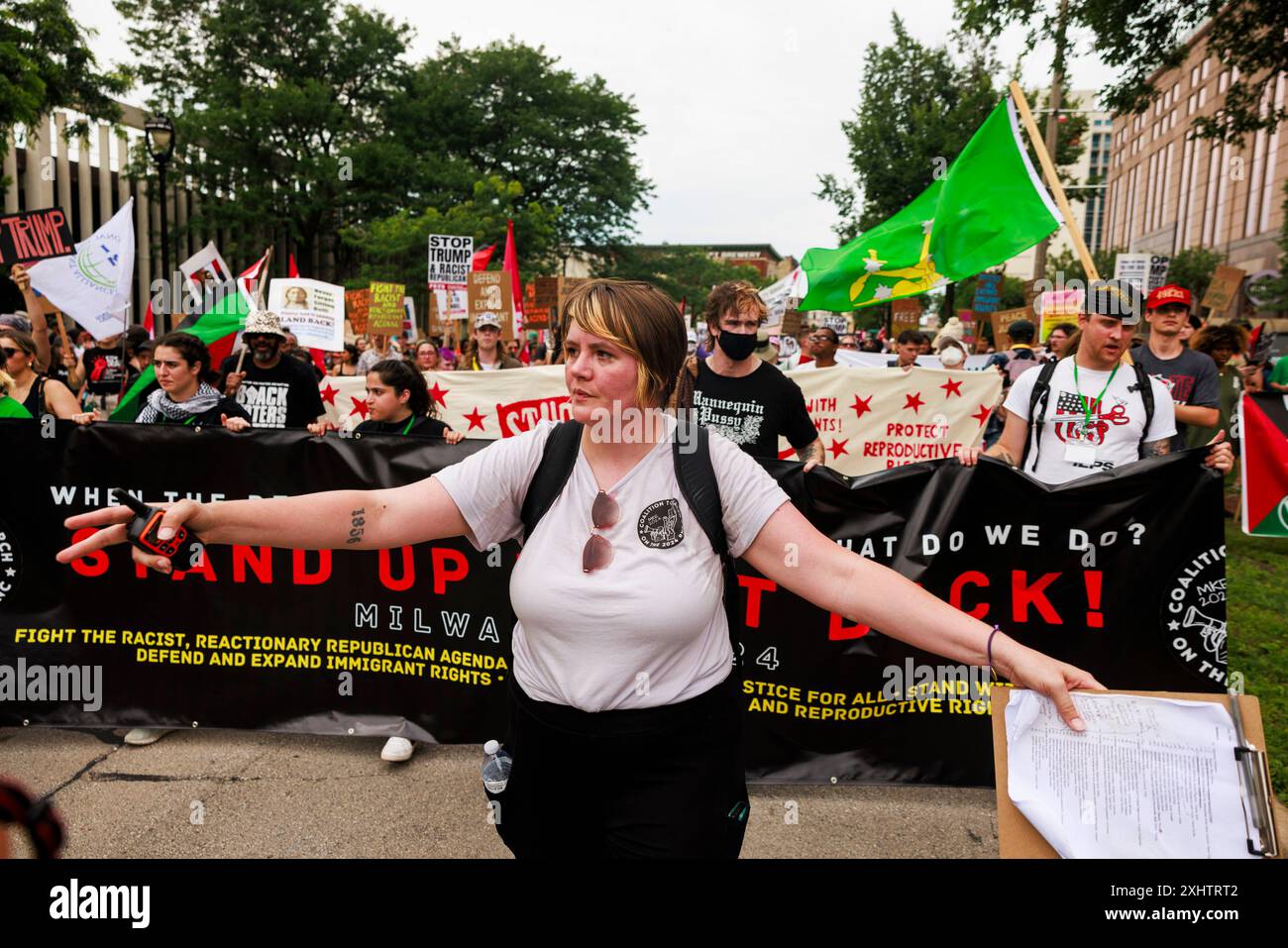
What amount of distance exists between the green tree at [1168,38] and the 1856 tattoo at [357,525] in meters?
14.9

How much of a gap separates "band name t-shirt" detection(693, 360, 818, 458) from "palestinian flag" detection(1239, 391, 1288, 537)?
2.67 m

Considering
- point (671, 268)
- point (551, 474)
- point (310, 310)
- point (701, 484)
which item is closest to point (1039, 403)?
point (701, 484)

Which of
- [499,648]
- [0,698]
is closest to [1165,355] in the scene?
[499,648]

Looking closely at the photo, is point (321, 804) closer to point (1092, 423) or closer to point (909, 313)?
point (1092, 423)

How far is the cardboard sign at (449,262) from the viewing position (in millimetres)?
14992

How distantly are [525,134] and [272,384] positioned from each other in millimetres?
44163

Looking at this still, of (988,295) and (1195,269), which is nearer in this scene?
(988,295)

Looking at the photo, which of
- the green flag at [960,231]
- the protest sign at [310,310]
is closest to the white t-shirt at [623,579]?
the green flag at [960,231]

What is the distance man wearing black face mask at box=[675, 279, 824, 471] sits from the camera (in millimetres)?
4641

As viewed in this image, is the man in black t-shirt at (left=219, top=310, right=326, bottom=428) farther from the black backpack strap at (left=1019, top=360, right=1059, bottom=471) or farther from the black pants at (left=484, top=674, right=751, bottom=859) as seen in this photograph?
the black pants at (left=484, top=674, right=751, bottom=859)

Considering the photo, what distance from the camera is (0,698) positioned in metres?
4.15

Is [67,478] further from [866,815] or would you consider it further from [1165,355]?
[1165,355]

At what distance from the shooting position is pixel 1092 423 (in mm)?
4277

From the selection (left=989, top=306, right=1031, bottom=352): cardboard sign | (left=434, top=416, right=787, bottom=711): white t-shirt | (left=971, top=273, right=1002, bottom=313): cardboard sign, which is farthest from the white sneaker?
(left=971, top=273, right=1002, bottom=313): cardboard sign
